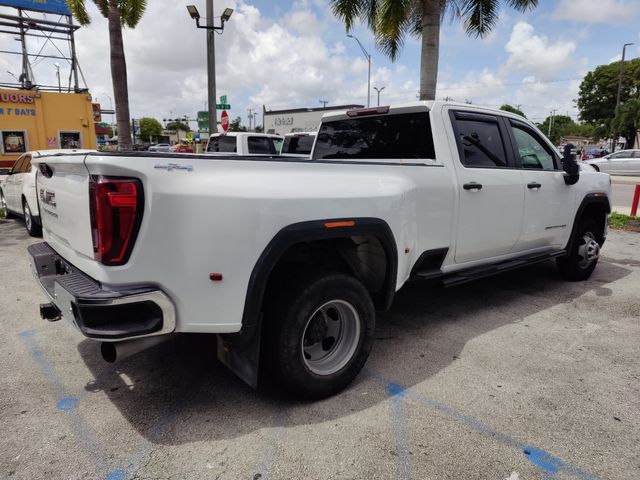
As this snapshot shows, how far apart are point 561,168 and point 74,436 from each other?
17.1 ft

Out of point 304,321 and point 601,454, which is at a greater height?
point 304,321

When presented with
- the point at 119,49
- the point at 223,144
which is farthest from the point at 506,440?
the point at 119,49

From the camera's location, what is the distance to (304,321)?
9.07ft

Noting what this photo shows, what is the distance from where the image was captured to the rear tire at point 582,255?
566 centimetres

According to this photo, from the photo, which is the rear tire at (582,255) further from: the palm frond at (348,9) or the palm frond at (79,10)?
the palm frond at (79,10)

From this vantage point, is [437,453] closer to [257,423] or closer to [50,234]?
[257,423]

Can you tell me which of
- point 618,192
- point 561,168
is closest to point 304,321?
point 561,168

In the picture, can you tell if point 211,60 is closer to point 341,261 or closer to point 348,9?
point 348,9

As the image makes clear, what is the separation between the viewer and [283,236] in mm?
2586

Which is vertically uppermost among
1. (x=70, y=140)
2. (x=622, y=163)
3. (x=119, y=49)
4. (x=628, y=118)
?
(x=628, y=118)

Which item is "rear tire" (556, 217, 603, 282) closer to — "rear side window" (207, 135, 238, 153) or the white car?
"rear side window" (207, 135, 238, 153)

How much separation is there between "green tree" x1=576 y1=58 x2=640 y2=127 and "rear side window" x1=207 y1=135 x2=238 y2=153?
5836cm

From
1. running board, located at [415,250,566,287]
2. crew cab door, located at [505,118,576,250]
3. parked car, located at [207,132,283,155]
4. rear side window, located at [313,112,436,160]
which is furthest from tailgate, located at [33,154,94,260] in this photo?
parked car, located at [207,132,283,155]

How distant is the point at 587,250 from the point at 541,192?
1.53 metres
